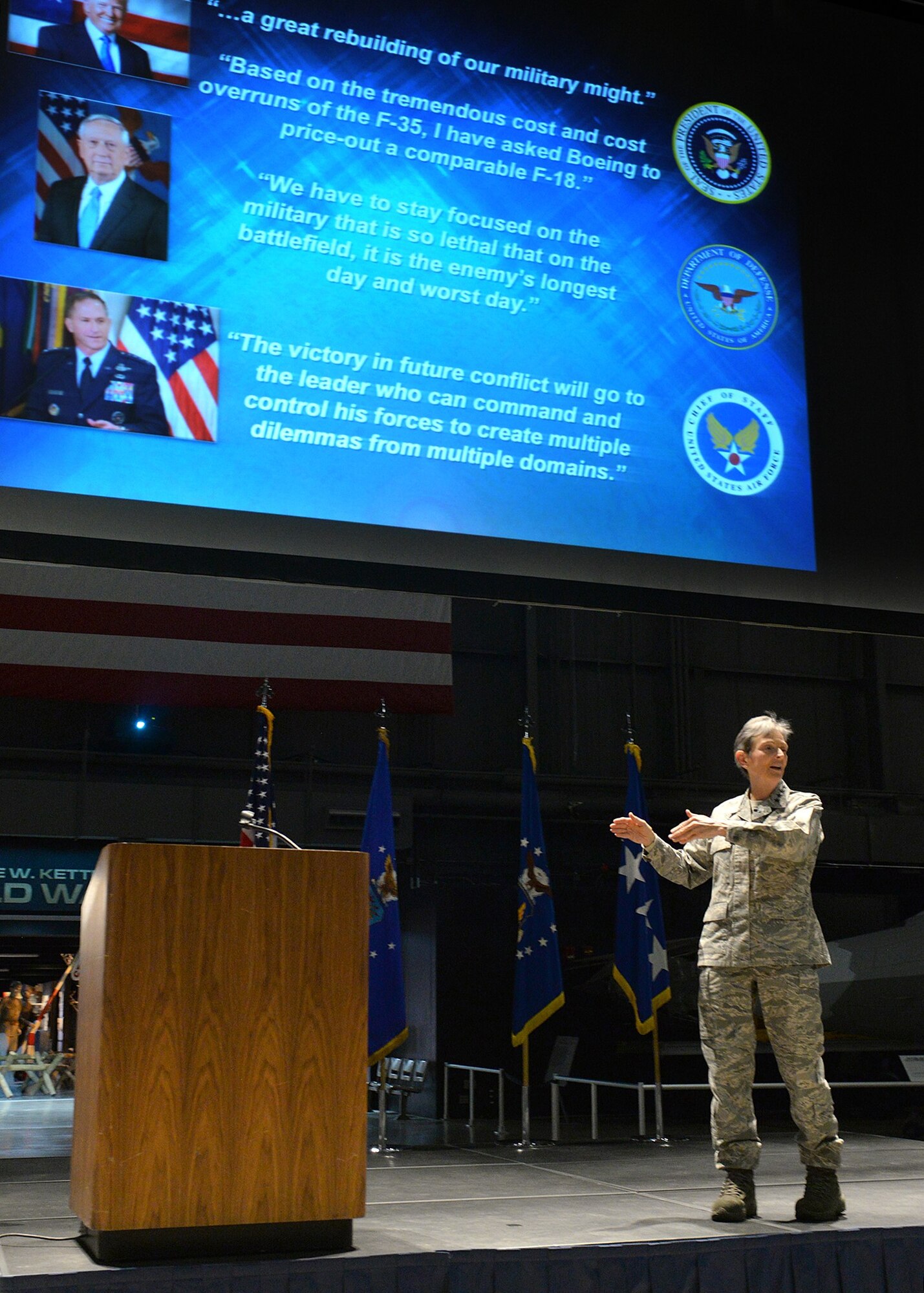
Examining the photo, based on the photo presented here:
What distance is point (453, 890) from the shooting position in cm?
870

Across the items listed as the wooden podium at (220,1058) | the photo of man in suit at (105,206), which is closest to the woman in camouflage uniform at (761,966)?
the wooden podium at (220,1058)

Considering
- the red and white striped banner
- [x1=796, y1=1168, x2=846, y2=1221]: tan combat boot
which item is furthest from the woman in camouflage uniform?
the red and white striped banner

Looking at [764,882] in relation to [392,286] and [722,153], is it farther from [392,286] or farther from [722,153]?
[722,153]

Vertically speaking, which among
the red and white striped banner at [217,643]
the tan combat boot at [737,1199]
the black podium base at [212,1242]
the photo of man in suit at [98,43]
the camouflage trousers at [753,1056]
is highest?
the photo of man in suit at [98,43]

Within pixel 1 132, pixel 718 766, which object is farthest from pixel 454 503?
pixel 718 766

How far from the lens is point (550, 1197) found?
331 centimetres

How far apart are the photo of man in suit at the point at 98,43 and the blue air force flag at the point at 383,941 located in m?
3.05

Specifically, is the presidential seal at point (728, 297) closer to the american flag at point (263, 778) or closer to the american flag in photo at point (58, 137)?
the american flag in photo at point (58, 137)

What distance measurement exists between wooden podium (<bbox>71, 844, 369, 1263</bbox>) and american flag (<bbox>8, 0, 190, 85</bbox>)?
2.58 metres

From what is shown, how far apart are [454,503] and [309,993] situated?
1.86m

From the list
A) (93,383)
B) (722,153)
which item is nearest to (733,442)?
(722,153)

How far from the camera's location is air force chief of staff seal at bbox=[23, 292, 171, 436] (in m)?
3.47

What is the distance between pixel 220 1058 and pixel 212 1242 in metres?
0.31

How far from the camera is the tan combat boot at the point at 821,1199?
2660mm
